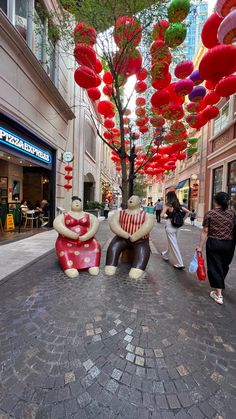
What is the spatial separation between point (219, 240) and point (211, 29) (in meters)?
4.71

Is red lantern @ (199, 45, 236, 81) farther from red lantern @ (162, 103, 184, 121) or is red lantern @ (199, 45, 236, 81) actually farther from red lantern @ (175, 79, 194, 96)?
red lantern @ (162, 103, 184, 121)

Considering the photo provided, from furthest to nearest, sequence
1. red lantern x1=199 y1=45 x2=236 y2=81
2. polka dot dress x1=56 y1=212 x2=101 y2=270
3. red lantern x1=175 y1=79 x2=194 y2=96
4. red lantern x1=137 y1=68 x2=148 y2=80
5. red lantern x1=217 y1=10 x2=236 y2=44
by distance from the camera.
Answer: red lantern x1=175 y1=79 x2=194 y2=96 → red lantern x1=137 y1=68 x2=148 y2=80 → red lantern x1=199 y1=45 x2=236 y2=81 → polka dot dress x1=56 y1=212 x2=101 y2=270 → red lantern x1=217 y1=10 x2=236 y2=44

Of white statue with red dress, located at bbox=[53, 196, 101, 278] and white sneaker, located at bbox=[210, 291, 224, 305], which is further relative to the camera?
white statue with red dress, located at bbox=[53, 196, 101, 278]

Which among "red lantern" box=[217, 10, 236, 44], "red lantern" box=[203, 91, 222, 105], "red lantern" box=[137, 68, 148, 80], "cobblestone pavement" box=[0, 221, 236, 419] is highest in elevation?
"red lantern" box=[203, 91, 222, 105]

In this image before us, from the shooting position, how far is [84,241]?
4.27m

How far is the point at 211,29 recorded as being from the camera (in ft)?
15.2

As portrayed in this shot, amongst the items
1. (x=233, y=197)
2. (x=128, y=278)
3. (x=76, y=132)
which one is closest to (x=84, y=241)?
(x=128, y=278)

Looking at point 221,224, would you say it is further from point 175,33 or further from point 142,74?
point 142,74

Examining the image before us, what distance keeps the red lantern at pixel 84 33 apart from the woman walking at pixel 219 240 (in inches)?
184

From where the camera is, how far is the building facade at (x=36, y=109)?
6074 millimetres

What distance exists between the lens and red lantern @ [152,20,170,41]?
15.8 ft

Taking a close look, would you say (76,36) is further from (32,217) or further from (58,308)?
(32,217)

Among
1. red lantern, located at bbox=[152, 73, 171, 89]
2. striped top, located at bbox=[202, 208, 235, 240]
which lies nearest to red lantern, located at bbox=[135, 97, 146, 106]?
red lantern, located at bbox=[152, 73, 171, 89]

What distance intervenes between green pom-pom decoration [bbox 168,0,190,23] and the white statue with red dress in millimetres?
4455
